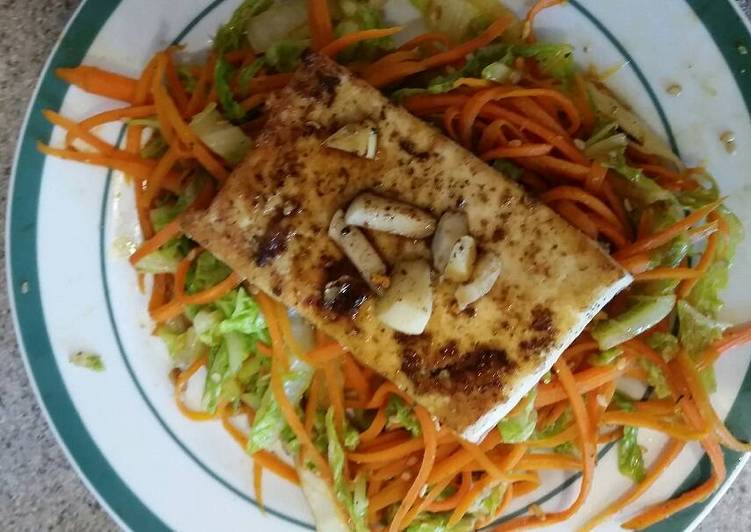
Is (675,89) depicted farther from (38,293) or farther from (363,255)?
(38,293)

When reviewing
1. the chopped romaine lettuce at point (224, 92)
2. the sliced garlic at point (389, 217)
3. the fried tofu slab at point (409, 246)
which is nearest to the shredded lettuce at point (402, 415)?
the fried tofu slab at point (409, 246)

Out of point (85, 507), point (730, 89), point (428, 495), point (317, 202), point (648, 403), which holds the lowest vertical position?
point (85, 507)

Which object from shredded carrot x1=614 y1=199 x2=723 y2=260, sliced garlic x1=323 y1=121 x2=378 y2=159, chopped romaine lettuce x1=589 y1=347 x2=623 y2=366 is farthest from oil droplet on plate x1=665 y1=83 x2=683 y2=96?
sliced garlic x1=323 y1=121 x2=378 y2=159

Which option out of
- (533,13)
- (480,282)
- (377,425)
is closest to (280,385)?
(377,425)

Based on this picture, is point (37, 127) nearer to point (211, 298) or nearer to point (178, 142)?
point (178, 142)

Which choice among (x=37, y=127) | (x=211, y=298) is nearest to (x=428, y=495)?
(x=211, y=298)
